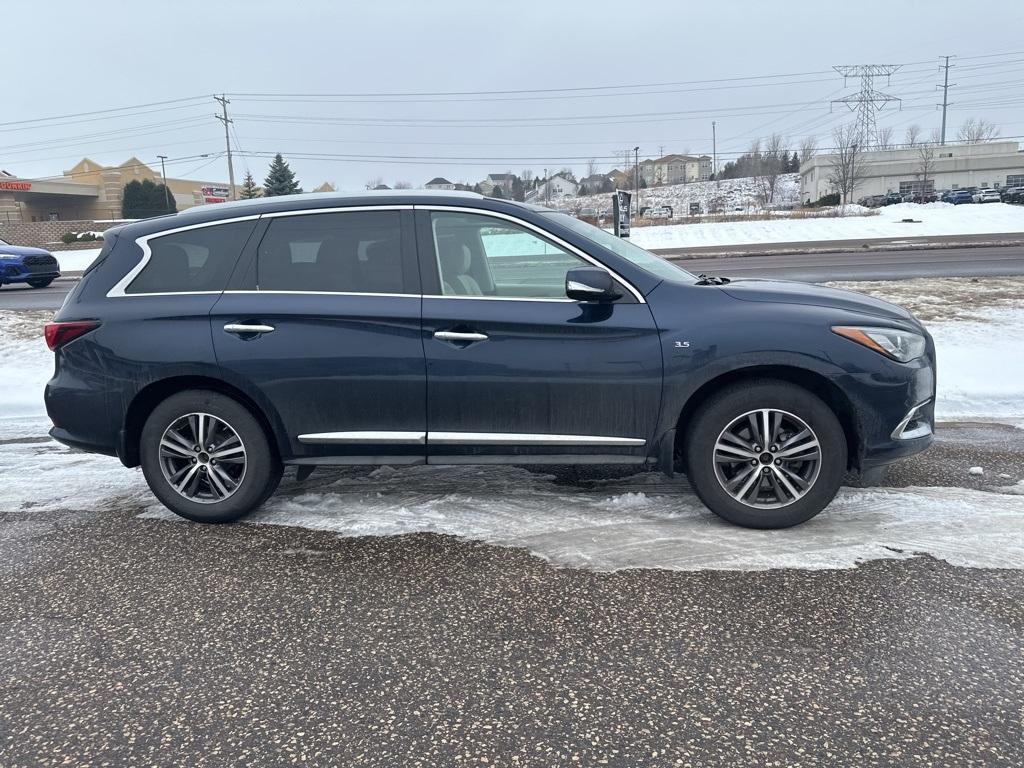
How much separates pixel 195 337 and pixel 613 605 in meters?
2.67

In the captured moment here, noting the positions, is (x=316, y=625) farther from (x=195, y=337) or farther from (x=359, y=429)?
(x=195, y=337)

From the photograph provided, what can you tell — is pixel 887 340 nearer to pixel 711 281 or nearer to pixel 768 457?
pixel 768 457

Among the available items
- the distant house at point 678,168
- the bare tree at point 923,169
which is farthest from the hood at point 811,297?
the distant house at point 678,168

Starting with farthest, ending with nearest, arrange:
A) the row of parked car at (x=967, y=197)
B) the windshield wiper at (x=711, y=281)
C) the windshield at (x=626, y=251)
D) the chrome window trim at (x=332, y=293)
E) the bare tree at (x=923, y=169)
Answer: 1. the bare tree at (x=923, y=169)
2. the row of parked car at (x=967, y=197)
3. the windshield wiper at (x=711, y=281)
4. the windshield at (x=626, y=251)
5. the chrome window trim at (x=332, y=293)

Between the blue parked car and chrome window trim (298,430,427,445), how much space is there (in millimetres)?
18478

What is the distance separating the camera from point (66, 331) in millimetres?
4320

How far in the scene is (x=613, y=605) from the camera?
329cm

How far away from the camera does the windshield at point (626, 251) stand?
4.23m

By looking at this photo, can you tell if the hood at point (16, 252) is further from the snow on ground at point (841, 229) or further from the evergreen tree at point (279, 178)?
the evergreen tree at point (279, 178)

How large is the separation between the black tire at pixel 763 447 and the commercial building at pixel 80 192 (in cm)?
6569

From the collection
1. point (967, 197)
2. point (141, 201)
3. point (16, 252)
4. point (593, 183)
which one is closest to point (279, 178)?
point (141, 201)

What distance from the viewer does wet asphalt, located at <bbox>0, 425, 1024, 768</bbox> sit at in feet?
7.94

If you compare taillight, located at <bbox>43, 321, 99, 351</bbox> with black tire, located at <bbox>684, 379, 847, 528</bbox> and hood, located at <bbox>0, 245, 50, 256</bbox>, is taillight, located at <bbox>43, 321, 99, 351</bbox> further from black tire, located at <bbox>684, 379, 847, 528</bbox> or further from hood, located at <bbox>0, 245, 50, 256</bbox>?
hood, located at <bbox>0, 245, 50, 256</bbox>

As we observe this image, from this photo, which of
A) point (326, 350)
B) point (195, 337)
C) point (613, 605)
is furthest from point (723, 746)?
point (195, 337)
